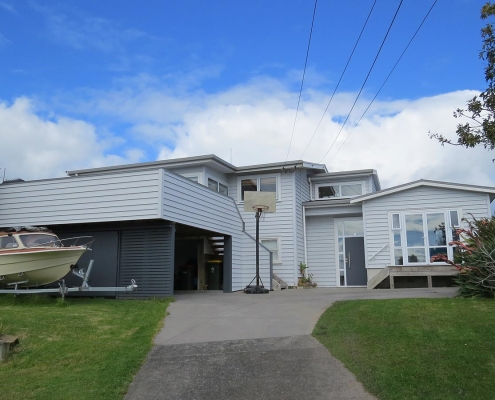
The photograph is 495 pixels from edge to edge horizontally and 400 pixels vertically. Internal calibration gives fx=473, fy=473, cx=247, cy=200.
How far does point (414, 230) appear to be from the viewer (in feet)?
59.8

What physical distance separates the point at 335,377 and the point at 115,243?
9813 millimetres

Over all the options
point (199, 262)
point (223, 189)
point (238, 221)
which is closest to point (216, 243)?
point (199, 262)

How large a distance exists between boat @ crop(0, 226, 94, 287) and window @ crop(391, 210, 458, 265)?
11644mm

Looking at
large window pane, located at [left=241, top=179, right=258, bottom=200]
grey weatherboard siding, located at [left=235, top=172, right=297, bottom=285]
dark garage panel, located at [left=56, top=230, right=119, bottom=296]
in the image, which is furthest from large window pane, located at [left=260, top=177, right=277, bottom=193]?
dark garage panel, located at [left=56, top=230, right=119, bottom=296]

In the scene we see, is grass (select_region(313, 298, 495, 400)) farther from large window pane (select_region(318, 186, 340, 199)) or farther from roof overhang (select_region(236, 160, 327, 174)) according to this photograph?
large window pane (select_region(318, 186, 340, 199))

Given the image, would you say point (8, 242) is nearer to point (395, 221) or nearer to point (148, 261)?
point (148, 261)

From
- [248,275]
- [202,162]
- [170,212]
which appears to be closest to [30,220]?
[170,212]

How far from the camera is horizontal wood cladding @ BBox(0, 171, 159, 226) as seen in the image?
13.5 m

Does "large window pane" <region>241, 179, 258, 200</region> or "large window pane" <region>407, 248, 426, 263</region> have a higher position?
"large window pane" <region>241, 179, 258, 200</region>

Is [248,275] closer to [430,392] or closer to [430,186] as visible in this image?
[430,186]

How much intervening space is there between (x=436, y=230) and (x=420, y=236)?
0.62 metres

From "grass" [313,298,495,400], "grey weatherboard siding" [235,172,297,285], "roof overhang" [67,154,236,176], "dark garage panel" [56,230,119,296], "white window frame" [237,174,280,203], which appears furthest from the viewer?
"white window frame" [237,174,280,203]

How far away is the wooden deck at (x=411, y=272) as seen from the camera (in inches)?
661

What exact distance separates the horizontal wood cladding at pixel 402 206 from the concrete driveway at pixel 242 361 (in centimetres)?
821
